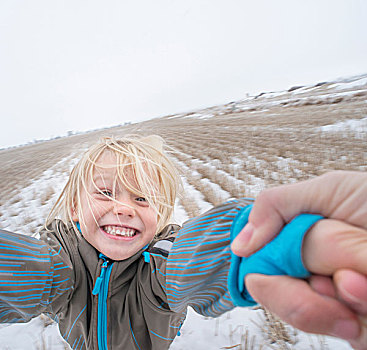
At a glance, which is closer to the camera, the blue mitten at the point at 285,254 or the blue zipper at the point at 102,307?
the blue mitten at the point at 285,254

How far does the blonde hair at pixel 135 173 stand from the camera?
101 centimetres

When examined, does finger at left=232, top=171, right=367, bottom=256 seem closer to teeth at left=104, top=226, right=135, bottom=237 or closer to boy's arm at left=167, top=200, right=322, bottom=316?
boy's arm at left=167, top=200, right=322, bottom=316

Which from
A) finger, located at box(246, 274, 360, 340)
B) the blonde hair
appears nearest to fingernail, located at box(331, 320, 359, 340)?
finger, located at box(246, 274, 360, 340)

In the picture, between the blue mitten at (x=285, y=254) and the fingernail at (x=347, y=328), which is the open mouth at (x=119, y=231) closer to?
the blue mitten at (x=285, y=254)

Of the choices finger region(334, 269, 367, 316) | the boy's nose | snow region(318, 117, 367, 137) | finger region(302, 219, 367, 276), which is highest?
finger region(302, 219, 367, 276)

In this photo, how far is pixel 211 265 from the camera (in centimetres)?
66

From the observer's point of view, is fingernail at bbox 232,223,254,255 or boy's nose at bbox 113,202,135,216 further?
boy's nose at bbox 113,202,135,216

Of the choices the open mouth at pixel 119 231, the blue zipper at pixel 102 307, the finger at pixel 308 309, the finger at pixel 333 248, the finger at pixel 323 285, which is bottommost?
the blue zipper at pixel 102 307

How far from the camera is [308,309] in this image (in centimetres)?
35

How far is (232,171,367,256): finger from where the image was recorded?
395 mm

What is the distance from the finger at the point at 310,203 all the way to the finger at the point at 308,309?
8 centimetres

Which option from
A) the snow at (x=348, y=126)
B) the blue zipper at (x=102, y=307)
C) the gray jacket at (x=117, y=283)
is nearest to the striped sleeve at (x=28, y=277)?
the gray jacket at (x=117, y=283)

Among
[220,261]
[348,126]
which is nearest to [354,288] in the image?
[220,261]

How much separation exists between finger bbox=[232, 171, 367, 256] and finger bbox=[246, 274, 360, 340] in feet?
0.27
